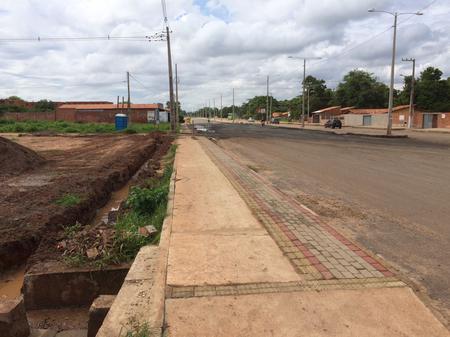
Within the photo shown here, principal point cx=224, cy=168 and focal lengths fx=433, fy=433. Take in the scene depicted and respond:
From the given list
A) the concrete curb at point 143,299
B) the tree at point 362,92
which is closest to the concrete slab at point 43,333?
the concrete curb at point 143,299

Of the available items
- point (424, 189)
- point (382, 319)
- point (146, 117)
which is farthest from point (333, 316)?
point (146, 117)

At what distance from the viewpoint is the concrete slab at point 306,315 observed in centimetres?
343

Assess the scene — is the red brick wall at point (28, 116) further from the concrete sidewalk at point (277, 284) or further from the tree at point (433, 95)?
the concrete sidewalk at point (277, 284)

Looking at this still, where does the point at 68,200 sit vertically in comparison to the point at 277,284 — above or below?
below

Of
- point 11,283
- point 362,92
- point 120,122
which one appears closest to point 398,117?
point 362,92

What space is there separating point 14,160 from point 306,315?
542 inches

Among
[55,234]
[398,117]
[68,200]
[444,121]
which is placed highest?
[398,117]

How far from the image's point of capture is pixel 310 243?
18.7ft

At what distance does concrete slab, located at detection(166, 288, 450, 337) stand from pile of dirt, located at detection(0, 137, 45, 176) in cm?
1179

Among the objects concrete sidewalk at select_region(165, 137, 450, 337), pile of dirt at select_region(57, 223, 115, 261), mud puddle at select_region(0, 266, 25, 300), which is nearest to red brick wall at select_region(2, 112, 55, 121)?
mud puddle at select_region(0, 266, 25, 300)

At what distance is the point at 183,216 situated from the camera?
708cm

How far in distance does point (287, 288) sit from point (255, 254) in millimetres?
1008

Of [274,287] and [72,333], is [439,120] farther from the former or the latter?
[72,333]

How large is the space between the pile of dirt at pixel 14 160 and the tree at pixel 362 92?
85499mm
